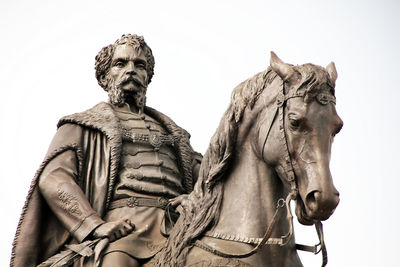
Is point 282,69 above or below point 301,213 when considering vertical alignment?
above

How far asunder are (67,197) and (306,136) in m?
2.86

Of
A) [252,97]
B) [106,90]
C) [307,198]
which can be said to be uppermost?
[106,90]

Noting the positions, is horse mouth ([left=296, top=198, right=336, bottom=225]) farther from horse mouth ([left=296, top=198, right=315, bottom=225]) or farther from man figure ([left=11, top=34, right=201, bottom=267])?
man figure ([left=11, top=34, right=201, bottom=267])

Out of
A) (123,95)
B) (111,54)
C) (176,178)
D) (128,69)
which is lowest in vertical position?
(176,178)

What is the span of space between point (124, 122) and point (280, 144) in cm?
292

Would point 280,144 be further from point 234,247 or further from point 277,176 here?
point 234,247

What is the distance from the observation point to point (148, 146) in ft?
28.9

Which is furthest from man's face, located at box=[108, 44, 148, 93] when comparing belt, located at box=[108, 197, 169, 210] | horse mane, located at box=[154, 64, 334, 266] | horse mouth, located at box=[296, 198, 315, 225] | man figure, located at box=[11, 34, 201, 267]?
horse mouth, located at box=[296, 198, 315, 225]

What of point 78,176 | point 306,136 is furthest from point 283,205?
point 78,176

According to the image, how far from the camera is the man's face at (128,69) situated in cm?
924

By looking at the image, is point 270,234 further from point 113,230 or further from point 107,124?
point 107,124

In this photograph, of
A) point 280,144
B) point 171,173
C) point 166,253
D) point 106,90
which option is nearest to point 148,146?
point 171,173

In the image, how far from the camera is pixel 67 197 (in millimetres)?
8086

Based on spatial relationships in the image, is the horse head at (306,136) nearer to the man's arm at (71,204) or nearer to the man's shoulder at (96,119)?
the man's arm at (71,204)
